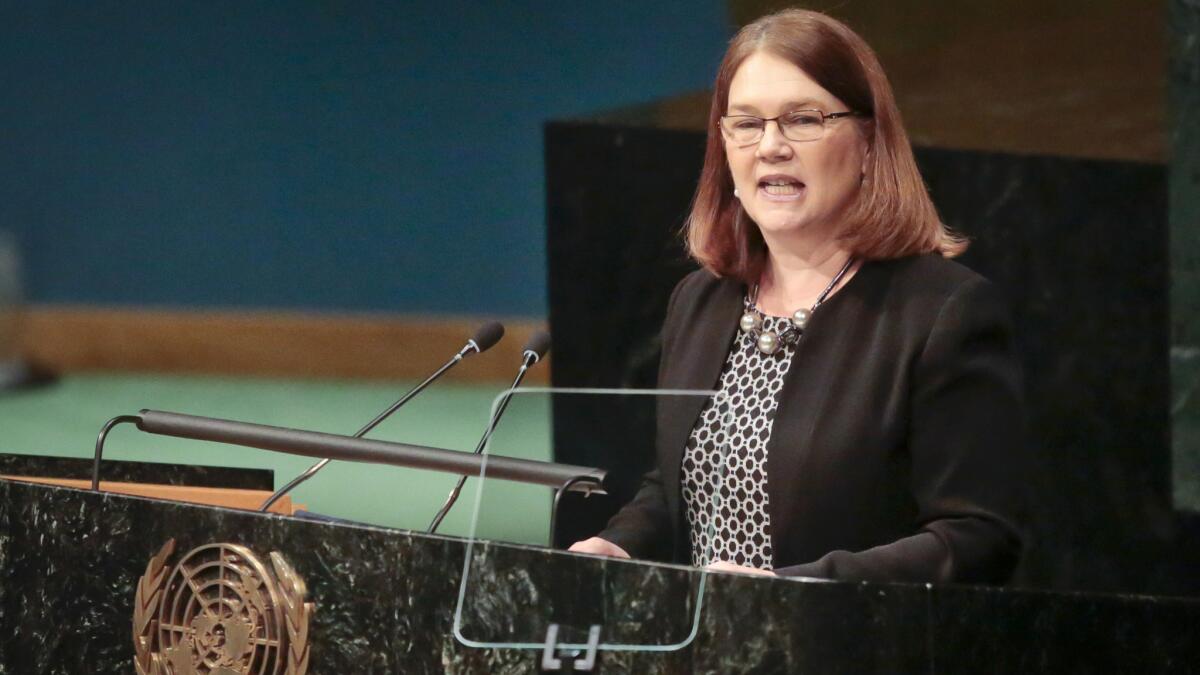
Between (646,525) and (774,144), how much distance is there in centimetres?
53

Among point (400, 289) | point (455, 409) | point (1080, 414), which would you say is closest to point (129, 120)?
point (400, 289)

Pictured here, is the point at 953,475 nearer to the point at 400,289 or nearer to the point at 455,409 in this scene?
the point at 455,409

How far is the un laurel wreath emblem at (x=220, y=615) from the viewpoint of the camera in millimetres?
1630

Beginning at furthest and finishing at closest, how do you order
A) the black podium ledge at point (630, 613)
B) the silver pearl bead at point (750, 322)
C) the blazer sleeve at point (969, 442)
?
the silver pearl bead at point (750, 322)
the blazer sleeve at point (969, 442)
the black podium ledge at point (630, 613)

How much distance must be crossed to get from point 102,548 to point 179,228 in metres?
6.08

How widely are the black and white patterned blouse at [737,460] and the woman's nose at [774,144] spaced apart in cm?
21

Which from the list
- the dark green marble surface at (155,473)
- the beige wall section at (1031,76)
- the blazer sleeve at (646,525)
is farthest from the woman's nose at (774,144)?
the beige wall section at (1031,76)

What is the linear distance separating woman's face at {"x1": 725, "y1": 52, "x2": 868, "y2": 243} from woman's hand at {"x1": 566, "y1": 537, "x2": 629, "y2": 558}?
1.71 ft

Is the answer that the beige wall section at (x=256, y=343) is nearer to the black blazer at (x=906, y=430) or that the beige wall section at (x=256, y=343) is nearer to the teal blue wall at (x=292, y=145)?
the teal blue wall at (x=292, y=145)

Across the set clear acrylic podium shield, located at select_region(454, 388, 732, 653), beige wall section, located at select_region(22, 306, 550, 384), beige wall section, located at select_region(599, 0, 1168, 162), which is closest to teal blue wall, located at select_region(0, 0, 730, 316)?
beige wall section, located at select_region(22, 306, 550, 384)

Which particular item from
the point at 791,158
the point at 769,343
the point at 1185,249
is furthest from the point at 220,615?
the point at 1185,249

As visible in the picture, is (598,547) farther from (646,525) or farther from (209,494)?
(209,494)

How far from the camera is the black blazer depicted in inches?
70.2

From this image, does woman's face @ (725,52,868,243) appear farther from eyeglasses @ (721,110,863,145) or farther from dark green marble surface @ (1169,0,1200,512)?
dark green marble surface @ (1169,0,1200,512)
